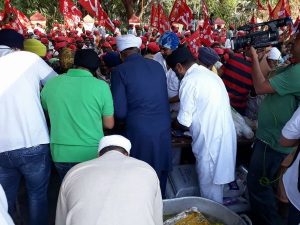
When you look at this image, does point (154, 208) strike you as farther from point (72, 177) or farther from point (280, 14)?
point (280, 14)

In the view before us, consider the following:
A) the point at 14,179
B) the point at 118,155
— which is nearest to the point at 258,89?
the point at 118,155

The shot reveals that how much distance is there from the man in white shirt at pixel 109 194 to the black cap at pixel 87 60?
904 millimetres

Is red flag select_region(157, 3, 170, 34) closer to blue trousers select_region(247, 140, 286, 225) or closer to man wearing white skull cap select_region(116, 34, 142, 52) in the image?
man wearing white skull cap select_region(116, 34, 142, 52)

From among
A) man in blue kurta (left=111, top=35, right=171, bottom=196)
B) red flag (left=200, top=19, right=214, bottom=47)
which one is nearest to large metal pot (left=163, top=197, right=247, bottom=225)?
man in blue kurta (left=111, top=35, right=171, bottom=196)

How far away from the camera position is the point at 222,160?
300 cm

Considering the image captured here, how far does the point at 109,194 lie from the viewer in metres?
1.60

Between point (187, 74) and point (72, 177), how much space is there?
1.51m

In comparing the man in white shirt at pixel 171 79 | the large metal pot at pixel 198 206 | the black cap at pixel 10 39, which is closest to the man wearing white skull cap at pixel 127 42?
the black cap at pixel 10 39

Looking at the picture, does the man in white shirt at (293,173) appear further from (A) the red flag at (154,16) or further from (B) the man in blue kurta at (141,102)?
(A) the red flag at (154,16)

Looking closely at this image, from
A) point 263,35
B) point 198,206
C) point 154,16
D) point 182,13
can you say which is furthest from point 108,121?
point 154,16

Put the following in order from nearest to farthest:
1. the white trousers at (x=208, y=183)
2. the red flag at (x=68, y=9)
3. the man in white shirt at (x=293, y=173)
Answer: the man in white shirt at (x=293, y=173), the white trousers at (x=208, y=183), the red flag at (x=68, y=9)

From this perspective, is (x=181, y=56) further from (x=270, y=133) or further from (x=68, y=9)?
(x=68, y=9)

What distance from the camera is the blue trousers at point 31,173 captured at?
246 centimetres

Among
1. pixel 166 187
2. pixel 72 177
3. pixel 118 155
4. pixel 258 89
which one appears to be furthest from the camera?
pixel 166 187
